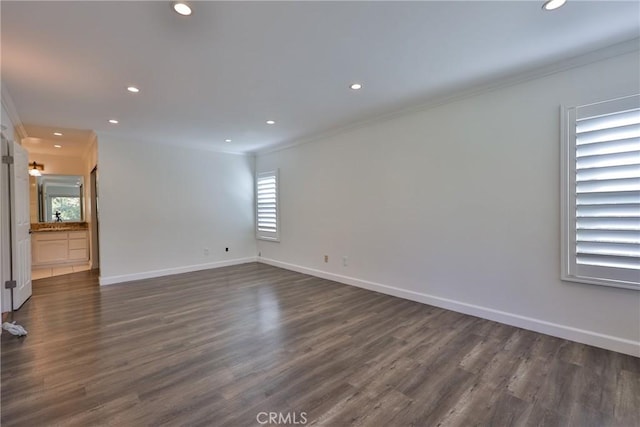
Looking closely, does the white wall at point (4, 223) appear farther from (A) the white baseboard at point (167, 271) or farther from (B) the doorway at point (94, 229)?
(B) the doorway at point (94, 229)

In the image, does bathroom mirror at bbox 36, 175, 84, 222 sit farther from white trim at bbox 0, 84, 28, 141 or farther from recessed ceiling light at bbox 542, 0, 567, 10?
recessed ceiling light at bbox 542, 0, 567, 10

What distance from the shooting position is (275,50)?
237 centimetres

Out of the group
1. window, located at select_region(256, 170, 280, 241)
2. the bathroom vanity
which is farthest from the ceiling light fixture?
window, located at select_region(256, 170, 280, 241)

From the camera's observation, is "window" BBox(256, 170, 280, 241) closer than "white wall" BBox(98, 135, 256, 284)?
No

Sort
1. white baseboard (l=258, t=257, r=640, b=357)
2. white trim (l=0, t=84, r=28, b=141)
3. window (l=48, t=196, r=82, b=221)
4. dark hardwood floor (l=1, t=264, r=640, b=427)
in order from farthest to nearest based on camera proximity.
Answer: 1. window (l=48, t=196, r=82, b=221)
2. white trim (l=0, t=84, r=28, b=141)
3. white baseboard (l=258, t=257, r=640, b=357)
4. dark hardwood floor (l=1, t=264, r=640, b=427)

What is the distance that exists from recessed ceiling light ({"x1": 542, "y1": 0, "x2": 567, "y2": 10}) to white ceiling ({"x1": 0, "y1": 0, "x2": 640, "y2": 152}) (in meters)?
0.04

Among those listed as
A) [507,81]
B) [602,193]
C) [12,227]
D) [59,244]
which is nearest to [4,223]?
[12,227]

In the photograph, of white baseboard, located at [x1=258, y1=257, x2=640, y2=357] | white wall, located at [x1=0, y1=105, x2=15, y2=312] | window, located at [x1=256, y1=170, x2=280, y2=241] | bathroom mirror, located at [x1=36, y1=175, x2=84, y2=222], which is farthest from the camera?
bathroom mirror, located at [x1=36, y1=175, x2=84, y2=222]

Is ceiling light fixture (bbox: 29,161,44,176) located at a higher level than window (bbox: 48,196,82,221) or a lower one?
higher

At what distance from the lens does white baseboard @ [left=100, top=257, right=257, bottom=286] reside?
4.78 metres

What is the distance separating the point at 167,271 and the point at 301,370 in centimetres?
418

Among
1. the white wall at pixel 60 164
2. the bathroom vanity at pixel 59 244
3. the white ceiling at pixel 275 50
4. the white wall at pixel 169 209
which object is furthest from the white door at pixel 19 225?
the white wall at pixel 60 164

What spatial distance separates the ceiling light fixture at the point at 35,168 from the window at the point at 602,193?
9.01 metres

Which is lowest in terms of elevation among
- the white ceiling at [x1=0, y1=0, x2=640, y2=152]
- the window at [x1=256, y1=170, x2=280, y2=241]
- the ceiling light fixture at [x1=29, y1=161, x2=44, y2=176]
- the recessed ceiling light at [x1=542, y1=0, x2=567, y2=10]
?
the window at [x1=256, y1=170, x2=280, y2=241]
